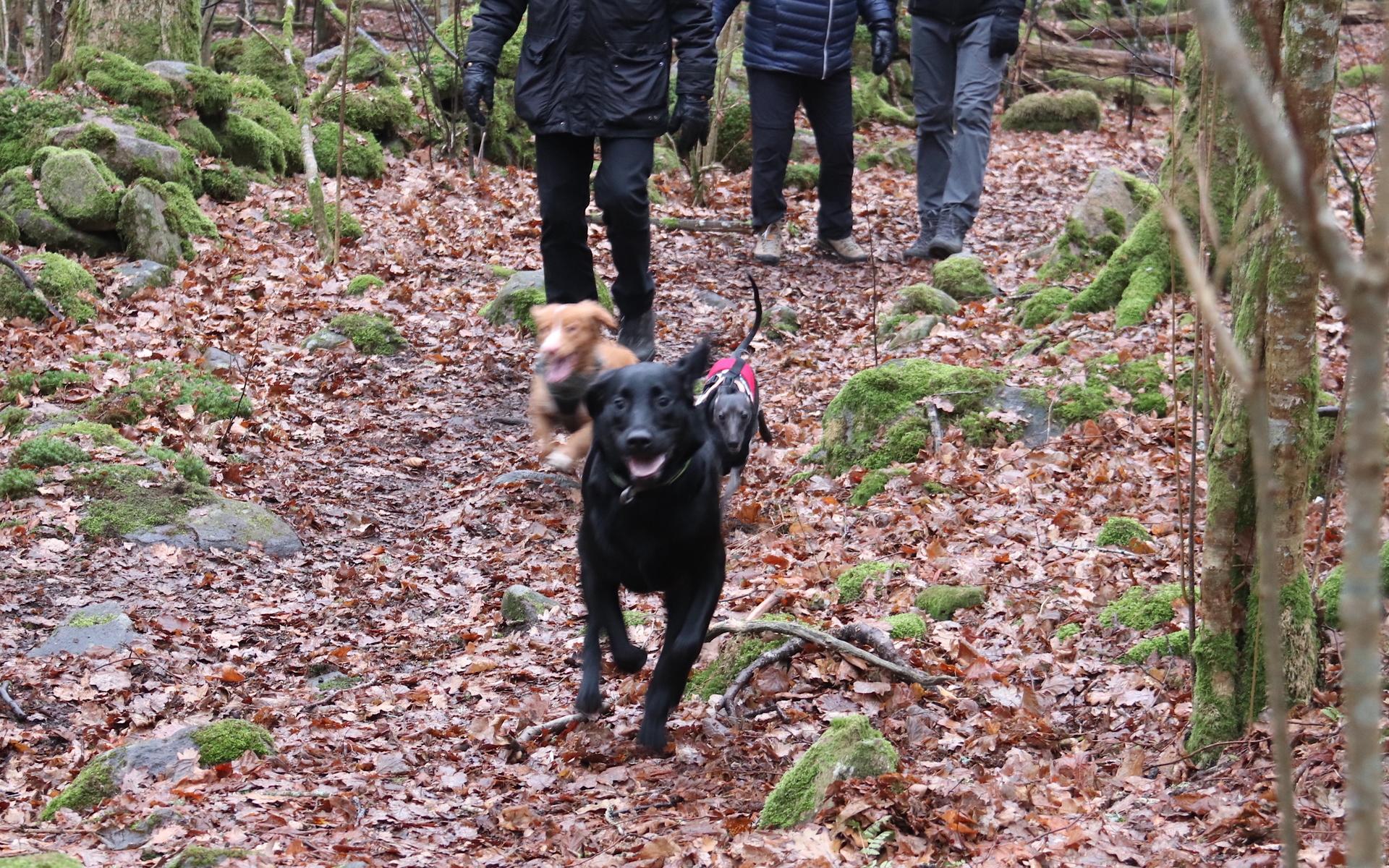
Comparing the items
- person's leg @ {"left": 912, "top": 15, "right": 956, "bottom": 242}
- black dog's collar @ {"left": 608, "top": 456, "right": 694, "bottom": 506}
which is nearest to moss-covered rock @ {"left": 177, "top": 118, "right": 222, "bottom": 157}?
person's leg @ {"left": 912, "top": 15, "right": 956, "bottom": 242}

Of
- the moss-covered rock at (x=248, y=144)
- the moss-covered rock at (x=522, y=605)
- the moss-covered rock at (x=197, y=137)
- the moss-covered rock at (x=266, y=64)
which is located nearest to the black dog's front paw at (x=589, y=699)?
the moss-covered rock at (x=522, y=605)

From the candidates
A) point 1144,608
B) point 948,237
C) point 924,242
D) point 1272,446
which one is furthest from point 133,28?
point 1272,446

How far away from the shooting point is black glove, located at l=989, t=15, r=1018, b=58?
928 cm

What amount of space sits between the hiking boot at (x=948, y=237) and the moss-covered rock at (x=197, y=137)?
6568 millimetres

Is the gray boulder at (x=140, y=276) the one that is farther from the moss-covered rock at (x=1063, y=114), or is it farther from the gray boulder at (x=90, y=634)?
the moss-covered rock at (x=1063, y=114)

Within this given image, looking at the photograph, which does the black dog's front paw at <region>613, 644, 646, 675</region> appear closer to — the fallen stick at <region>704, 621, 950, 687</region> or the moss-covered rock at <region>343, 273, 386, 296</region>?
the fallen stick at <region>704, 621, 950, 687</region>

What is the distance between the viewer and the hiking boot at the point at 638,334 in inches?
298

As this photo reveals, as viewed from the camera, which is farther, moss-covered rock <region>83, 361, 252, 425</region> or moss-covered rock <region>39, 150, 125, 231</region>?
moss-covered rock <region>39, 150, 125, 231</region>

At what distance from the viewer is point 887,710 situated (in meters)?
3.99

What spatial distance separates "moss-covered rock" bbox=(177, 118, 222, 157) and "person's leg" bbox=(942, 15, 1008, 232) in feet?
21.9

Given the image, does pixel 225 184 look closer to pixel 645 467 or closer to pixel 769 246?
pixel 769 246

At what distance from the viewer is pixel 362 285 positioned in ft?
31.4

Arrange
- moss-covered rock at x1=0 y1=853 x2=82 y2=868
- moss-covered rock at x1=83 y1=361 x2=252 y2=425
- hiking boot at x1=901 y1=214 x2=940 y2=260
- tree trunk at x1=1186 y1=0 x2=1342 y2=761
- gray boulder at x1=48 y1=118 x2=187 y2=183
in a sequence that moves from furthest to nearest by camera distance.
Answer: hiking boot at x1=901 y1=214 x2=940 y2=260 < gray boulder at x1=48 y1=118 x2=187 y2=183 < moss-covered rock at x1=83 y1=361 x2=252 y2=425 < tree trunk at x1=1186 y1=0 x2=1342 y2=761 < moss-covered rock at x1=0 y1=853 x2=82 y2=868

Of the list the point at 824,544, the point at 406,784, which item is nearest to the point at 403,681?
the point at 406,784
